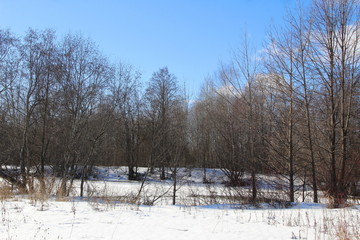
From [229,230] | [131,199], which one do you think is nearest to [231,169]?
[131,199]

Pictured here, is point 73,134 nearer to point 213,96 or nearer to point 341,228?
point 341,228

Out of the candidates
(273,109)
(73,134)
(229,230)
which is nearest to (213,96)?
(273,109)

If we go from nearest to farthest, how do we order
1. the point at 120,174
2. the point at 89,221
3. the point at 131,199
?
the point at 89,221
the point at 131,199
the point at 120,174

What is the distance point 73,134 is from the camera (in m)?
13.7

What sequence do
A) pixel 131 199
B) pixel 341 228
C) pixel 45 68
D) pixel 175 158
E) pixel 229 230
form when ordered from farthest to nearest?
pixel 45 68, pixel 175 158, pixel 131 199, pixel 229 230, pixel 341 228

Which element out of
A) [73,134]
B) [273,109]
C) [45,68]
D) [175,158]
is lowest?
[175,158]

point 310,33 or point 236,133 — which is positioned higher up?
point 310,33

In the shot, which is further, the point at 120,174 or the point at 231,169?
the point at 120,174

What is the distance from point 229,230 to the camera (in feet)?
21.0

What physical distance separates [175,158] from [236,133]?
12367 millimetres

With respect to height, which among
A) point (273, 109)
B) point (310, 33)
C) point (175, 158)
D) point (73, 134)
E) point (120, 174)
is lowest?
point (120, 174)

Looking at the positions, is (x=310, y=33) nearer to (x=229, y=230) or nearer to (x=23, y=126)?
→ (x=229, y=230)

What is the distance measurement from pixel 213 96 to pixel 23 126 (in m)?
21.8

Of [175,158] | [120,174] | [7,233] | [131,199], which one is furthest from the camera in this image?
[120,174]
